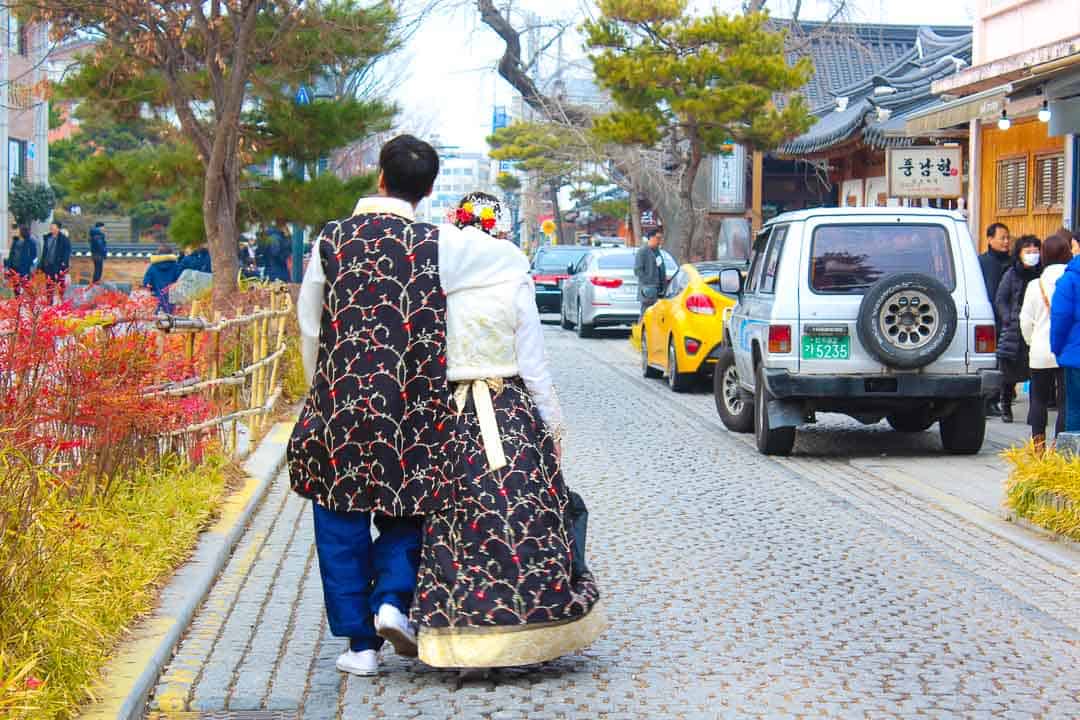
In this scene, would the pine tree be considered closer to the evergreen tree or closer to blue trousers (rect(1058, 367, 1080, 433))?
the evergreen tree

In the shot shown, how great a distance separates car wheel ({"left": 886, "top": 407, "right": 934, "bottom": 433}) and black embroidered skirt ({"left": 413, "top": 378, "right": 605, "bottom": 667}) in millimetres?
7283

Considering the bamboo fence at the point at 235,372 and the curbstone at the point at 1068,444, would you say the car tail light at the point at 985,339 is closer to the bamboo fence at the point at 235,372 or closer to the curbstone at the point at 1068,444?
the curbstone at the point at 1068,444

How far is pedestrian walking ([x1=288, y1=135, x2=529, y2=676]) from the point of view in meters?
5.33

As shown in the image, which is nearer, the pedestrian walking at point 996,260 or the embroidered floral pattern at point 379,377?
the embroidered floral pattern at point 379,377

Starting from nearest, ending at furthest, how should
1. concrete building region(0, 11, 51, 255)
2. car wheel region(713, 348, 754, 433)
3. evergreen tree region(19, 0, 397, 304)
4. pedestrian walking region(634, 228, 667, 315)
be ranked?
car wheel region(713, 348, 754, 433) < evergreen tree region(19, 0, 397, 304) < pedestrian walking region(634, 228, 667, 315) < concrete building region(0, 11, 51, 255)

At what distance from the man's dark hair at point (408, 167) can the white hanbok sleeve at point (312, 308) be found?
35 cm

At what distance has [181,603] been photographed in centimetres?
655

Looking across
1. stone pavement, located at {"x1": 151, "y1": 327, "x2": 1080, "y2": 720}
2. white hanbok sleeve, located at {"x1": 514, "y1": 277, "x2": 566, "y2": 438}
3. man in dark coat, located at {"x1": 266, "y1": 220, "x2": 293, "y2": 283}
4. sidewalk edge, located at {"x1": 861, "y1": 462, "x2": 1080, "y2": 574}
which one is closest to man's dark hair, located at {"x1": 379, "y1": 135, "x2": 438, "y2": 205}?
white hanbok sleeve, located at {"x1": 514, "y1": 277, "x2": 566, "y2": 438}

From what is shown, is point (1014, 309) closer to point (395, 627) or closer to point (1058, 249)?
point (1058, 249)

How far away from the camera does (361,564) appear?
5.52 m

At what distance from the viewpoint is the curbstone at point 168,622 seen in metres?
5.14

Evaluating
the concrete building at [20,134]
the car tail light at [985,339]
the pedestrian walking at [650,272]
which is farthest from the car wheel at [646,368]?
the concrete building at [20,134]

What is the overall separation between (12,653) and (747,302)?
8698mm

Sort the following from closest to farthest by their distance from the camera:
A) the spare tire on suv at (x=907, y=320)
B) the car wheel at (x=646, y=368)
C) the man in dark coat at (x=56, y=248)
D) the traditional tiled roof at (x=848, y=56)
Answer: the spare tire on suv at (x=907, y=320), the car wheel at (x=646, y=368), the man in dark coat at (x=56, y=248), the traditional tiled roof at (x=848, y=56)
